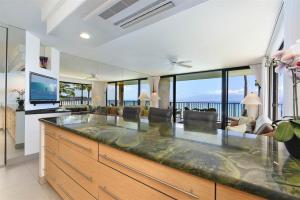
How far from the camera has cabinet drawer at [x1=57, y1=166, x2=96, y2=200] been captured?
56.7 inches

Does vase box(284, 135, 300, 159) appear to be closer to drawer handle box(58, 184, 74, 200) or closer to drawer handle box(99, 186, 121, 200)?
drawer handle box(99, 186, 121, 200)

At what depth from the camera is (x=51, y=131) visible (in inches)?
81.7

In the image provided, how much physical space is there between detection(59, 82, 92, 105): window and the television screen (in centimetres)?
206

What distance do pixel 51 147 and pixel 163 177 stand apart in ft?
5.84

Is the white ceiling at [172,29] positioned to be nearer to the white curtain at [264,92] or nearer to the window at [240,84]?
the white curtain at [264,92]

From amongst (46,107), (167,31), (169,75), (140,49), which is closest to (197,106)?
(169,75)

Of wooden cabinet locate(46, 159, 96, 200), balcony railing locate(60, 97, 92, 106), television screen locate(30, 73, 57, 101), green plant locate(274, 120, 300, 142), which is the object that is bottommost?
wooden cabinet locate(46, 159, 96, 200)

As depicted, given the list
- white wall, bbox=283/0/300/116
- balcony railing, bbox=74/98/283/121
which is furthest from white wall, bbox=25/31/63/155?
white wall, bbox=283/0/300/116

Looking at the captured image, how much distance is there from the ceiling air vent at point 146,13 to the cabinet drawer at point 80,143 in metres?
1.43

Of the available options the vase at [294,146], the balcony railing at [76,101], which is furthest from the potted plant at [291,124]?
the balcony railing at [76,101]

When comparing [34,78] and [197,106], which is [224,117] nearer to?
[197,106]

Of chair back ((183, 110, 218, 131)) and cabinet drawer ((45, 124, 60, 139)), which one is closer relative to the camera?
cabinet drawer ((45, 124, 60, 139))

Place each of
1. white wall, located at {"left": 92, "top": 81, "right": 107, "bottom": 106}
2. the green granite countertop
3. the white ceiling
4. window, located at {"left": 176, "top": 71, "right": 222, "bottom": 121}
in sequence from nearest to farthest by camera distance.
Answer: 1. the green granite countertop
2. the white ceiling
3. white wall, located at {"left": 92, "top": 81, "right": 107, "bottom": 106}
4. window, located at {"left": 176, "top": 71, "right": 222, "bottom": 121}

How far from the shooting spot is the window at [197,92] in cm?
711
